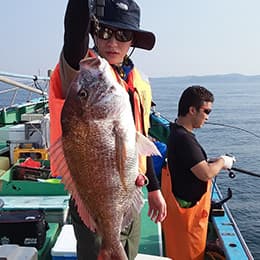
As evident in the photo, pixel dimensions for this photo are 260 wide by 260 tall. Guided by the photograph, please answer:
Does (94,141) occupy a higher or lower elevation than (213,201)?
higher

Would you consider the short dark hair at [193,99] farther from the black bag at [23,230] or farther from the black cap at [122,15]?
the black cap at [122,15]

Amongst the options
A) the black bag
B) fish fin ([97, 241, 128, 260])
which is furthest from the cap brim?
the black bag

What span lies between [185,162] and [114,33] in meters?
2.05

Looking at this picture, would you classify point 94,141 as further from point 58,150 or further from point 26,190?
point 26,190

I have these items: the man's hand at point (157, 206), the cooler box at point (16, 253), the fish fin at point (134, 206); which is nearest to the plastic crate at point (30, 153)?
the cooler box at point (16, 253)

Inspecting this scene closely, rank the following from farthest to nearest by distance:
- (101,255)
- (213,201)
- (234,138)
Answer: (234,138), (213,201), (101,255)

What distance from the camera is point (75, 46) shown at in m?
1.88

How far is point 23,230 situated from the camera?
3.66 metres

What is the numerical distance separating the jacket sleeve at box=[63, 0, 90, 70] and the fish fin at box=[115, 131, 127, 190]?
42 cm

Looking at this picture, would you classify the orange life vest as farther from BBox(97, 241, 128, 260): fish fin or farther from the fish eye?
BBox(97, 241, 128, 260): fish fin

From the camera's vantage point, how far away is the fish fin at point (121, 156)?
6.10ft

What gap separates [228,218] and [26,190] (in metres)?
2.29

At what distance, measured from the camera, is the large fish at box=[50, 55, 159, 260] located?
5.94 feet

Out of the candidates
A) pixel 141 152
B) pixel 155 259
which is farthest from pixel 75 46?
pixel 155 259
